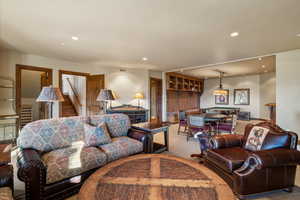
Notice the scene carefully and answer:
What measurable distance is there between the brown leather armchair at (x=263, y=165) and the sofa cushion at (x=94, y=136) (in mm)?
1673

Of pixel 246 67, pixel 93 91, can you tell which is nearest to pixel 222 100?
pixel 246 67

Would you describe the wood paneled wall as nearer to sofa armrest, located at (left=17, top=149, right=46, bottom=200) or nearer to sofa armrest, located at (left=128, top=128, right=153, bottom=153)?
sofa armrest, located at (left=128, top=128, right=153, bottom=153)

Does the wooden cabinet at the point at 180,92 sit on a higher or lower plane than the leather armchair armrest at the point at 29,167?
higher

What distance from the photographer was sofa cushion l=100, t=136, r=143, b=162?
2135mm

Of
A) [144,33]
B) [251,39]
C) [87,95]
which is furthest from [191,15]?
[87,95]

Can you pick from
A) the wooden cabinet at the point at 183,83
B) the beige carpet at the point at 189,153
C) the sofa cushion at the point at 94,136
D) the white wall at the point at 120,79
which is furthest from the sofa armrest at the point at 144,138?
the wooden cabinet at the point at 183,83

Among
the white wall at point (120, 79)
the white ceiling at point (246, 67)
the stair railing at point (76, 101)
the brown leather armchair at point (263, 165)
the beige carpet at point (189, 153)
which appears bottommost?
the beige carpet at point (189, 153)

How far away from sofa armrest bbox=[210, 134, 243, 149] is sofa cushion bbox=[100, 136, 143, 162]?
47.1 inches

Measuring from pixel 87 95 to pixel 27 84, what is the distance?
2425 mm

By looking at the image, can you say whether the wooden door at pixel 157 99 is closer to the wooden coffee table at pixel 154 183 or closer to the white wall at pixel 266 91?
the wooden coffee table at pixel 154 183

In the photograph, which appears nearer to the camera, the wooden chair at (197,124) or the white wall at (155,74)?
the wooden chair at (197,124)

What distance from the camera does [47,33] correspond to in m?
2.76

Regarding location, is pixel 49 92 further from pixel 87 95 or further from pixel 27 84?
pixel 27 84

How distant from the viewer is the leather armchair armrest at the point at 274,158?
159 cm
